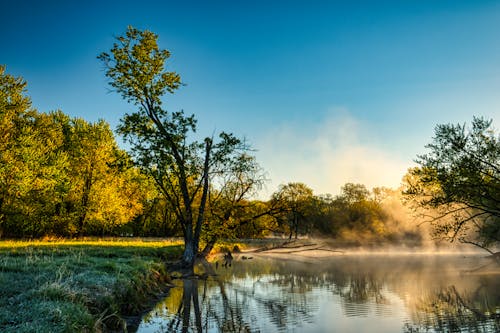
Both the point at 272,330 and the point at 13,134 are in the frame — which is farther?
the point at 13,134

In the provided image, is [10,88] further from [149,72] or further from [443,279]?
[443,279]

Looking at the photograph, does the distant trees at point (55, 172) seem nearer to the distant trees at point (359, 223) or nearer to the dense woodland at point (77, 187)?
the dense woodland at point (77, 187)

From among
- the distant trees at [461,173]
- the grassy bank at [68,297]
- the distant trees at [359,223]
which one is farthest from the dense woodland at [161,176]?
the distant trees at [359,223]

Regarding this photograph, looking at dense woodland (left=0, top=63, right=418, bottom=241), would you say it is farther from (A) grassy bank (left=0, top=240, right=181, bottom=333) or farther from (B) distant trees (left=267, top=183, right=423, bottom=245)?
(B) distant trees (left=267, top=183, right=423, bottom=245)

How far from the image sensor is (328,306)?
48.3 ft

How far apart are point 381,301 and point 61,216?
38.6m

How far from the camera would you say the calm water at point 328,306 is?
452 inches

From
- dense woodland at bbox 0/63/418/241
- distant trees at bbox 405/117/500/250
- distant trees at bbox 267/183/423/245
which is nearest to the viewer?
distant trees at bbox 405/117/500/250

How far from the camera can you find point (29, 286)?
920 cm

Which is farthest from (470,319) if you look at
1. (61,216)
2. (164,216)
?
(164,216)

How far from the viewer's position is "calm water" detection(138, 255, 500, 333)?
11469 millimetres

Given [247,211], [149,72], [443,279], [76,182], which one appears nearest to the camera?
[443,279]

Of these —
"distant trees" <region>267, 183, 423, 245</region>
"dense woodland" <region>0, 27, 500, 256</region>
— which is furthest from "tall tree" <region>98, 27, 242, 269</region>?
"distant trees" <region>267, 183, 423, 245</region>

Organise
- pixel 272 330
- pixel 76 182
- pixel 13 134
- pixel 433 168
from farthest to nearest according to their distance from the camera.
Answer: pixel 76 182 → pixel 13 134 → pixel 433 168 → pixel 272 330
